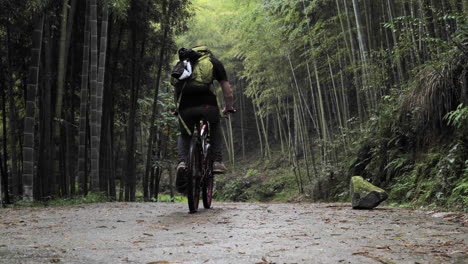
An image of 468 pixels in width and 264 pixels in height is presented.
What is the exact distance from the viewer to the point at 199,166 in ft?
13.3

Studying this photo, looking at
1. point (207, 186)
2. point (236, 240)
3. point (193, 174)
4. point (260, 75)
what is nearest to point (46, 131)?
point (207, 186)

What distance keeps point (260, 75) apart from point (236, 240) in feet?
41.7

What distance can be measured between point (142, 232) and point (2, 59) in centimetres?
680

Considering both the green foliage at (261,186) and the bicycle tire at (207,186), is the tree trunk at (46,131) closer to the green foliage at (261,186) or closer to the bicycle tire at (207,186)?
the bicycle tire at (207,186)

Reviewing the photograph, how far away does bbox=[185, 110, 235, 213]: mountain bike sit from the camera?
12.5 ft

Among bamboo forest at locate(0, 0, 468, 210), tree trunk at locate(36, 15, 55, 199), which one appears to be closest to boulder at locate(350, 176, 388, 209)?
bamboo forest at locate(0, 0, 468, 210)

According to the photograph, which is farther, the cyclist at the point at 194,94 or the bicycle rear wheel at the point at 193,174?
the cyclist at the point at 194,94

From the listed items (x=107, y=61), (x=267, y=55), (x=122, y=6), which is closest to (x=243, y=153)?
(x=267, y=55)

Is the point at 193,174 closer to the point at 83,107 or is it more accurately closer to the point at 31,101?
the point at 31,101

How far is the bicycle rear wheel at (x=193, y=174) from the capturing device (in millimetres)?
3789

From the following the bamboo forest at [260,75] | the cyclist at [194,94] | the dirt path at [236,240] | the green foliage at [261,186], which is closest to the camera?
the dirt path at [236,240]

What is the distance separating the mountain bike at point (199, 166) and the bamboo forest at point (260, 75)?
1.55ft

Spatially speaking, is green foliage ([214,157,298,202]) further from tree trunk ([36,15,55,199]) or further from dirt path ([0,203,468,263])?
dirt path ([0,203,468,263])

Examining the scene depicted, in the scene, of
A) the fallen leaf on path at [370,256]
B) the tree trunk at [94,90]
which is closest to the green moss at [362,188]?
the fallen leaf on path at [370,256]
